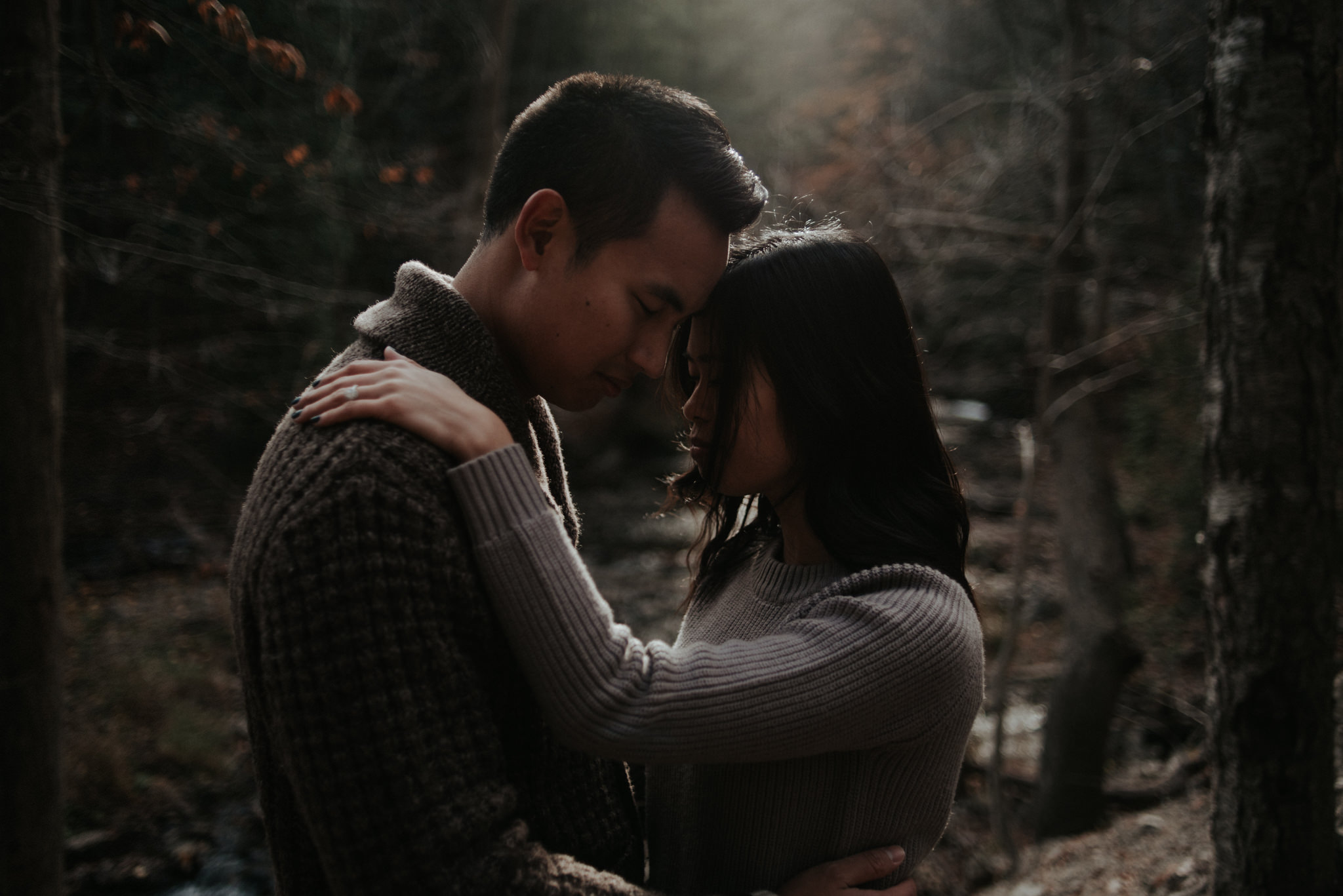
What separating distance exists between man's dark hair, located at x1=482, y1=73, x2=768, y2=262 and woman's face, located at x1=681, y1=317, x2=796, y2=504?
12.0 inches

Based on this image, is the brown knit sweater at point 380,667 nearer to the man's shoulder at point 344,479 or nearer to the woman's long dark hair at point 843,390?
the man's shoulder at point 344,479

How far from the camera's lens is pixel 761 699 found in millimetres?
Result: 1308

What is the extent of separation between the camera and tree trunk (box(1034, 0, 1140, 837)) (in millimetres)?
5621

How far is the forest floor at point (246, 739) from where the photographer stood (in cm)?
473

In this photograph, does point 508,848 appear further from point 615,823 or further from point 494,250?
point 494,250

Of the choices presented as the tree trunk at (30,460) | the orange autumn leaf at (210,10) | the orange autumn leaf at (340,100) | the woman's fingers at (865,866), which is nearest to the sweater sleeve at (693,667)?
the woman's fingers at (865,866)

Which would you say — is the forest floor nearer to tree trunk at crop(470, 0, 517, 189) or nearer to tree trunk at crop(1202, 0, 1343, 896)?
tree trunk at crop(1202, 0, 1343, 896)

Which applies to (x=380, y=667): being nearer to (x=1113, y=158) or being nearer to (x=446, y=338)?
(x=446, y=338)

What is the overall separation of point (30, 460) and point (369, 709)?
2.17 meters

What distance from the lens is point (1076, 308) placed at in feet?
19.4

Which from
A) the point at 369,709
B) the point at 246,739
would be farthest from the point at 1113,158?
the point at 246,739

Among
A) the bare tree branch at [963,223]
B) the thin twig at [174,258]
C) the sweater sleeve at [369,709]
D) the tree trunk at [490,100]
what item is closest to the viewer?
the sweater sleeve at [369,709]

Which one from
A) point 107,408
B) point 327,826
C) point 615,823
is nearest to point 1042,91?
point 615,823

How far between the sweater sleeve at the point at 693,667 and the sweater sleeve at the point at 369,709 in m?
0.15
